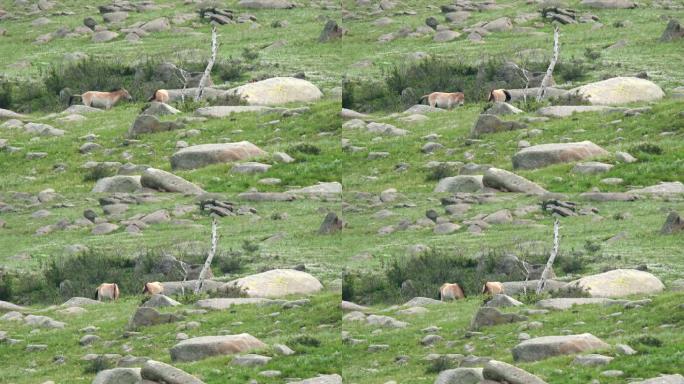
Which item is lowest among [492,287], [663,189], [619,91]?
[492,287]

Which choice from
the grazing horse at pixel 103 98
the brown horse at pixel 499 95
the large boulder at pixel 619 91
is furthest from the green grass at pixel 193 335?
the large boulder at pixel 619 91

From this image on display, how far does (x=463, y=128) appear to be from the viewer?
3969 centimetres

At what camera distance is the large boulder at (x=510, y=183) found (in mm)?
37344

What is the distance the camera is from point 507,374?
34.2 metres

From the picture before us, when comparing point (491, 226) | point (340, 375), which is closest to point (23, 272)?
point (340, 375)

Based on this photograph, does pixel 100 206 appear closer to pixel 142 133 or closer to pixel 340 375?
pixel 142 133

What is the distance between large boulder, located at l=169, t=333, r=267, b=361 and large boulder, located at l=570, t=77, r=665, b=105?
32.4 feet

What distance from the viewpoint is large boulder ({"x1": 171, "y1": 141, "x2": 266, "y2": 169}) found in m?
38.9

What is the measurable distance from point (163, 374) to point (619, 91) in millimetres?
12285

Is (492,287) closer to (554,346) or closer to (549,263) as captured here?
(549,263)

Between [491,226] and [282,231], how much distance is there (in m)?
4.46

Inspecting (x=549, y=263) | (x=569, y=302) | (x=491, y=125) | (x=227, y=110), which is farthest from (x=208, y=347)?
(x=491, y=125)

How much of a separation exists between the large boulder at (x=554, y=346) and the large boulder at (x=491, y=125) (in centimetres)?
598

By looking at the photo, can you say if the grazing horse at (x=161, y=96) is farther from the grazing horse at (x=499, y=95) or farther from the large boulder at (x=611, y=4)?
the large boulder at (x=611, y=4)
